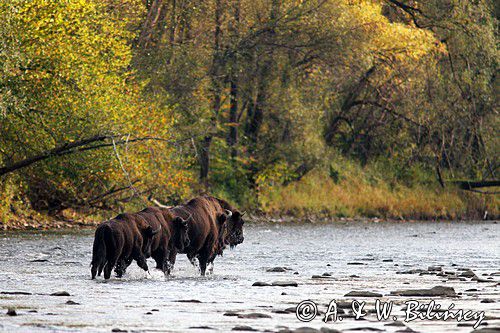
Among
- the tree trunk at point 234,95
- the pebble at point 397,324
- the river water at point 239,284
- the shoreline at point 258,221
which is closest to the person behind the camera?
the pebble at point 397,324

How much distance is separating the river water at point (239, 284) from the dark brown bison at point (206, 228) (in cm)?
40

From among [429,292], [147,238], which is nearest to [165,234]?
[147,238]

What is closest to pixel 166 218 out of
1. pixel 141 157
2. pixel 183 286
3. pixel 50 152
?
pixel 183 286

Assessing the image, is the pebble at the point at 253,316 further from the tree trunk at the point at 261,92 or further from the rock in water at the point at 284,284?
the tree trunk at the point at 261,92

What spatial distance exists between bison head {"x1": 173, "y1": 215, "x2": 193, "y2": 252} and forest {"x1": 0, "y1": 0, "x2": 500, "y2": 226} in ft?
34.8

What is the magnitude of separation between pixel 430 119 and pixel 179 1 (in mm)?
11085

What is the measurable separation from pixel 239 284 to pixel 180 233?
2048 millimetres

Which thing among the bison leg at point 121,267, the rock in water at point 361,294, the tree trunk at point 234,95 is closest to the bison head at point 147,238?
the bison leg at point 121,267

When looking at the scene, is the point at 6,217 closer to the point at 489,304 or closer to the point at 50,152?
the point at 50,152

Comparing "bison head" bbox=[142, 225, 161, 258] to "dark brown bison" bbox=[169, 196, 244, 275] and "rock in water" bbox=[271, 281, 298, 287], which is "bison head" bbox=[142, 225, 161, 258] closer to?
"dark brown bison" bbox=[169, 196, 244, 275]

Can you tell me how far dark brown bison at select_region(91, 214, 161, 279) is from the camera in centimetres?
1478

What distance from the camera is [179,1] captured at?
125 ft

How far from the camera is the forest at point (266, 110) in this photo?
1104 inches

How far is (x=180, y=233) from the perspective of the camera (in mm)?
16391
